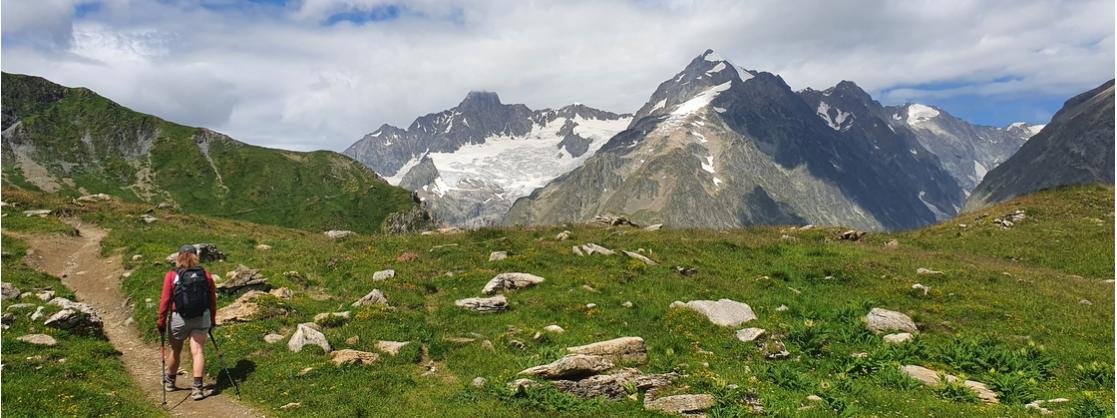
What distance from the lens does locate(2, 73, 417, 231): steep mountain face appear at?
170750 millimetres

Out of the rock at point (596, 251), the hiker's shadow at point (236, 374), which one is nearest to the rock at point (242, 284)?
the hiker's shadow at point (236, 374)

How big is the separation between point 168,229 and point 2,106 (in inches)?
8800

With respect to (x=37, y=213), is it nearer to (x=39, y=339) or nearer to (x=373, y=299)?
(x=39, y=339)

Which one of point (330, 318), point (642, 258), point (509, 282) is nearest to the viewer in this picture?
point (330, 318)

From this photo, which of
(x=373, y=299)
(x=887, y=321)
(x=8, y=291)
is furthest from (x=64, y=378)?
(x=887, y=321)

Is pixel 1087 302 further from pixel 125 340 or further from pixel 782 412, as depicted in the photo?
pixel 125 340

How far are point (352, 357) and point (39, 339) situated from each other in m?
9.12

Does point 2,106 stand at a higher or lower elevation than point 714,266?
higher

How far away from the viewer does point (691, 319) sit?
20.5 metres

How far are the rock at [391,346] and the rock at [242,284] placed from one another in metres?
8.71

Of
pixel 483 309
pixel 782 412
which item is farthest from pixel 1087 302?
pixel 483 309

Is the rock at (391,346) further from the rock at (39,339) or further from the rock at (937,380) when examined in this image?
the rock at (937,380)

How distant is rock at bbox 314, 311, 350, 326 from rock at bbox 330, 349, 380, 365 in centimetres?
295

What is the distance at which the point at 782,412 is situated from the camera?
42.1 ft
